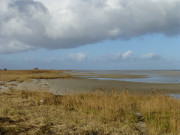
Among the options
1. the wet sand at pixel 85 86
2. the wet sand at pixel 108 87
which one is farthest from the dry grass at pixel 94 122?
the wet sand at pixel 108 87

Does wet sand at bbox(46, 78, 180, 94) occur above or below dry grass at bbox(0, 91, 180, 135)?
below

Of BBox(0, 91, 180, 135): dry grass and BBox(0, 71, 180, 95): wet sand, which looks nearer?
BBox(0, 91, 180, 135): dry grass

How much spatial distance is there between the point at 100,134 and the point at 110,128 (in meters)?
0.66

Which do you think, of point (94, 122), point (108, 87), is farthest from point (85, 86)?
point (94, 122)

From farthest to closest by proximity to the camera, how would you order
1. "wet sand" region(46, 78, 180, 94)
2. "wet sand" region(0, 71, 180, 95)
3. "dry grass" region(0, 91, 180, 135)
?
"wet sand" region(46, 78, 180, 94)
"wet sand" region(0, 71, 180, 95)
"dry grass" region(0, 91, 180, 135)

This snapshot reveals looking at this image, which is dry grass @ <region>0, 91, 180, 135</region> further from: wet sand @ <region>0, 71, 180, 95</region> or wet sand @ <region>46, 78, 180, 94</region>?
wet sand @ <region>46, 78, 180, 94</region>

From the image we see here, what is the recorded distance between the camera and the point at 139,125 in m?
6.22

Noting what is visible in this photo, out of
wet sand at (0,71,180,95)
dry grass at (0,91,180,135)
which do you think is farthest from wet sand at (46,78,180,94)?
dry grass at (0,91,180,135)

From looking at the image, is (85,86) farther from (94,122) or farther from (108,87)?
(94,122)

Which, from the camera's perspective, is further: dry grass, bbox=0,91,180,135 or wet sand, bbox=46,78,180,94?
wet sand, bbox=46,78,180,94

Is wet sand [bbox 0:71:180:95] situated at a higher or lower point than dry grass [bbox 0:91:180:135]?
lower

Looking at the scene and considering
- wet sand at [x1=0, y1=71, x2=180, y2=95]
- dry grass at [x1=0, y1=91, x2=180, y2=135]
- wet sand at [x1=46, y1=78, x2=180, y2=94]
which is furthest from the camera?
wet sand at [x1=46, y1=78, x2=180, y2=94]

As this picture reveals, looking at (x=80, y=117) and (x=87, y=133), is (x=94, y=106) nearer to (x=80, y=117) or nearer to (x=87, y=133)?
(x=80, y=117)

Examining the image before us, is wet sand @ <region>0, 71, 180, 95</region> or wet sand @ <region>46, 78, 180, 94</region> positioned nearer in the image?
wet sand @ <region>0, 71, 180, 95</region>
